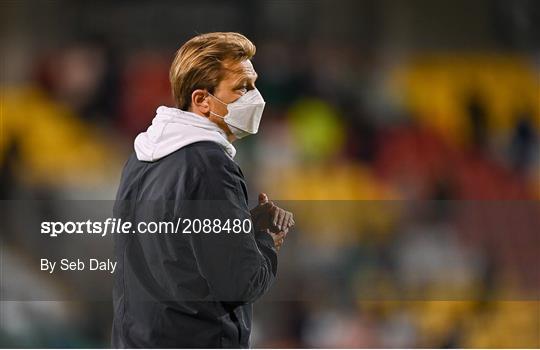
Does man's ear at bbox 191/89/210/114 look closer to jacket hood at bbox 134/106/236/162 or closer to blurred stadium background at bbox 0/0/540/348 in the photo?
jacket hood at bbox 134/106/236/162

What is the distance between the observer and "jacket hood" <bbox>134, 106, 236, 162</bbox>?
4.63ft

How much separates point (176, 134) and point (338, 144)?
46 centimetres

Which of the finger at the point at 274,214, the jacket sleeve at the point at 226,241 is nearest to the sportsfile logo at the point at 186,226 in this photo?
the jacket sleeve at the point at 226,241

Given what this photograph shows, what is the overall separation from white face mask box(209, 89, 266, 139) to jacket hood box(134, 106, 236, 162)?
4 centimetres

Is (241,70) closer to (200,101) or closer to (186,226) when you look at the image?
(200,101)

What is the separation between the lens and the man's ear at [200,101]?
1.49m

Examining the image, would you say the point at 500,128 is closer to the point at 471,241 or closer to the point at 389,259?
the point at 471,241

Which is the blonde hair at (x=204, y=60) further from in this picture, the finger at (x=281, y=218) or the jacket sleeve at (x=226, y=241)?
the finger at (x=281, y=218)

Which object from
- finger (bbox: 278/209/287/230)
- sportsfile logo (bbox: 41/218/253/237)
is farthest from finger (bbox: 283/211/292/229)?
sportsfile logo (bbox: 41/218/253/237)

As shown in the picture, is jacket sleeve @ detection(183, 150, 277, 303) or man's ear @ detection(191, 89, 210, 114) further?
man's ear @ detection(191, 89, 210, 114)

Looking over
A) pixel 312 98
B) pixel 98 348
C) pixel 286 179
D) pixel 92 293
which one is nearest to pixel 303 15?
pixel 312 98

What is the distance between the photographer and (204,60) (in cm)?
153

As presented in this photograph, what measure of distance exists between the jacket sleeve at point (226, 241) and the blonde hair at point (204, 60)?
0.20m

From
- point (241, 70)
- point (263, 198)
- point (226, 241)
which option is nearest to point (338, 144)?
point (263, 198)
